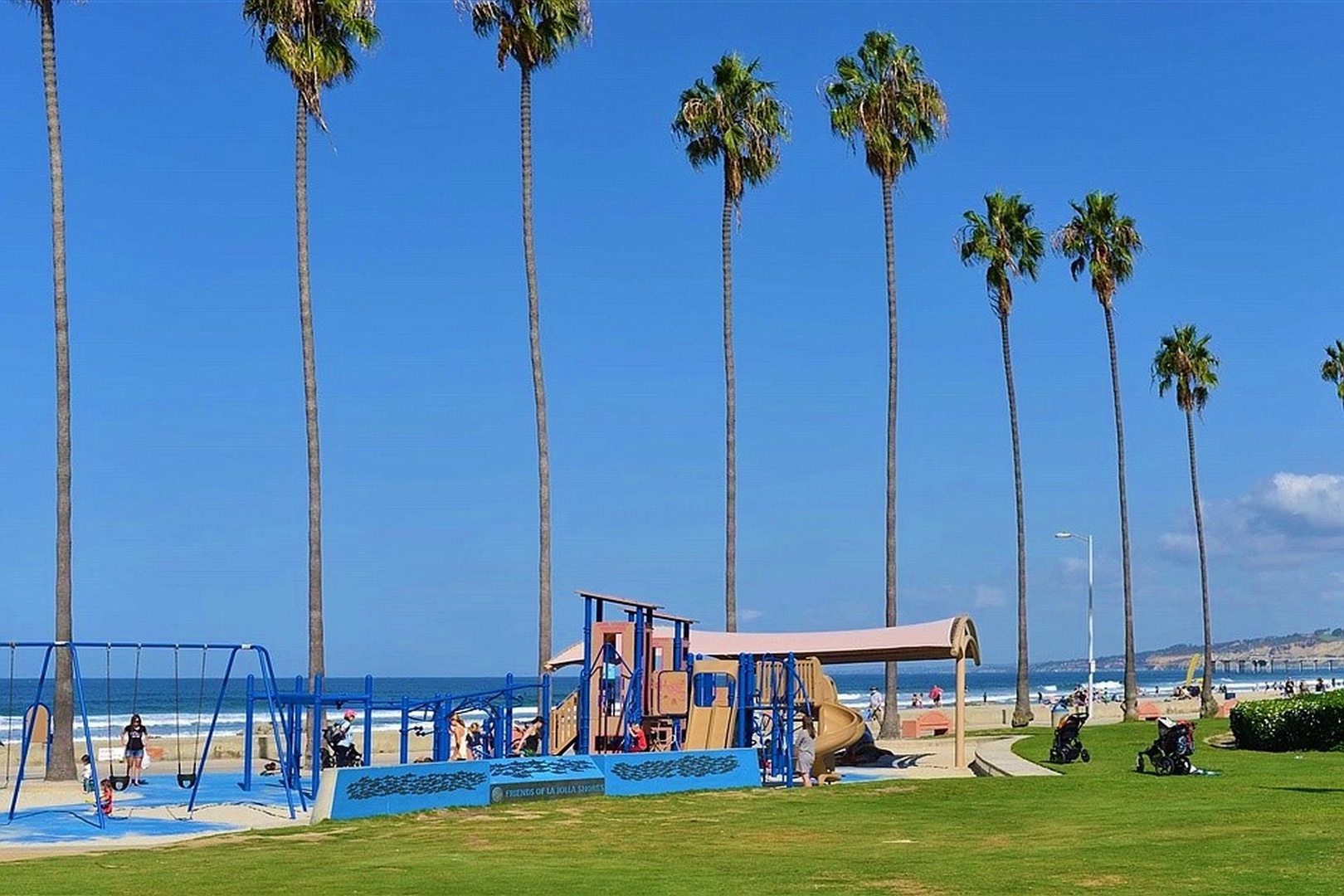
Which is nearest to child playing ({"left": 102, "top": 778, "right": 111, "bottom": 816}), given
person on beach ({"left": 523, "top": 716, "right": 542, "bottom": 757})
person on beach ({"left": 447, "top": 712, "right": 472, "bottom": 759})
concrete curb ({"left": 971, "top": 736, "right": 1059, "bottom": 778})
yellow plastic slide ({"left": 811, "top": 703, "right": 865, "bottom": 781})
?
person on beach ({"left": 447, "top": 712, "right": 472, "bottom": 759})

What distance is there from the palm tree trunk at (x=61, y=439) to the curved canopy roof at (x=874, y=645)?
10.1 metres

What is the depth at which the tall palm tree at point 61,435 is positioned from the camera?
97.9 ft

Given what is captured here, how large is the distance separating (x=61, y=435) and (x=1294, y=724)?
2483 cm

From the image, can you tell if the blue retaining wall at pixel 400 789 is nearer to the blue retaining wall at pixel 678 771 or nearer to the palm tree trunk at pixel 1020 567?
the blue retaining wall at pixel 678 771

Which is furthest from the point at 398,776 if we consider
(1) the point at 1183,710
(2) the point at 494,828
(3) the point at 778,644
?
(1) the point at 1183,710

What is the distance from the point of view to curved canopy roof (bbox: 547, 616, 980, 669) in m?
33.9

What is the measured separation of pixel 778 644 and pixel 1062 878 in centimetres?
2215

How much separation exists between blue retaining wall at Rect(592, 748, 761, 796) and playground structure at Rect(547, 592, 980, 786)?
1.24m

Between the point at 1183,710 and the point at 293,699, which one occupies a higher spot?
the point at 293,699

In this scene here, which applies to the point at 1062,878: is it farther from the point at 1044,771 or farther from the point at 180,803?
the point at 180,803

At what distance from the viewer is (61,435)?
30.1 m

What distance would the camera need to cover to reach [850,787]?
27.5m

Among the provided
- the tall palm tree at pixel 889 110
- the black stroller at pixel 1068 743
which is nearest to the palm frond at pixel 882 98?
the tall palm tree at pixel 889 110

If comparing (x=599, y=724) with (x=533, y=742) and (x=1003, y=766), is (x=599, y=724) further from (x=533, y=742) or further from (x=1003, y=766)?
(x=1003, y=766)
